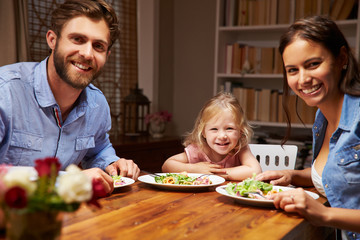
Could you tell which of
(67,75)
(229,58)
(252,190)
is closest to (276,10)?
(229,58)

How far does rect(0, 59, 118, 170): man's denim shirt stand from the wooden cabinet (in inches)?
52.9

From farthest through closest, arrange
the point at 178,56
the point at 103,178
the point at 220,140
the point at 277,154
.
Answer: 1. the point at 178,56
2. the point at 277,154
3. the point at 220,140
4. the point at 103,178

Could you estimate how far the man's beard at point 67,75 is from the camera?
5.31 feet

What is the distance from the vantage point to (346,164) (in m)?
1.32

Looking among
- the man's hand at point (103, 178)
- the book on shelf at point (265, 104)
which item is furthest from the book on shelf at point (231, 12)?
the man's hand at point (103, 178)

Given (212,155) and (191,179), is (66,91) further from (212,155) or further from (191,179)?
(212,155)

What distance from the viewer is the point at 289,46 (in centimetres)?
142

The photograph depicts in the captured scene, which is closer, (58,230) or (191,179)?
(58,230)

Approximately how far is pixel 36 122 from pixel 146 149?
186 cm

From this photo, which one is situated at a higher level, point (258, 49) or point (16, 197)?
point (258, 49)

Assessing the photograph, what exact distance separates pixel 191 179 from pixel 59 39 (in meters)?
0.86

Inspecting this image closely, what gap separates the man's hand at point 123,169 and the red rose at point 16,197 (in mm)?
1008

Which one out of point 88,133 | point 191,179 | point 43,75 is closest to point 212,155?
point 191,179

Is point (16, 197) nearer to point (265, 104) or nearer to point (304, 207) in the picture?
point (304, 207)
